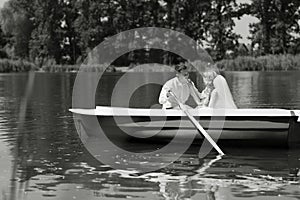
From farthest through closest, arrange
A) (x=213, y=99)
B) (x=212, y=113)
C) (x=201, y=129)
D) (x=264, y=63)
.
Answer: (x=264, y=63), (x=213, y=99), (x=201, y=129), (x=212, y=113)

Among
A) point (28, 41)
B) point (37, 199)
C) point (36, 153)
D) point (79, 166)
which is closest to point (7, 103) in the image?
point (36, 153)

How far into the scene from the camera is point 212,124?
40.5ft

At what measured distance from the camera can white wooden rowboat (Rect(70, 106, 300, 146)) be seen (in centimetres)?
1223

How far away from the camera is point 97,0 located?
8275 centimetres

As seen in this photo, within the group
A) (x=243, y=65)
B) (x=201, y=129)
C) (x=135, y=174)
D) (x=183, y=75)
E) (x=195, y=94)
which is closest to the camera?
(x=135, y=174)

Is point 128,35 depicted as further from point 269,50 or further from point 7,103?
point 7,103

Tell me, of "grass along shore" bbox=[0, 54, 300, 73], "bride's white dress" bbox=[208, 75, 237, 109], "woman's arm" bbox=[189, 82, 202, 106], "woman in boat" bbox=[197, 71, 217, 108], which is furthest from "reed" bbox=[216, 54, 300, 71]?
"bride's white dress" bbox=[208, 75, 237, 109]

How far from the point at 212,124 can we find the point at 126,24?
72.1m

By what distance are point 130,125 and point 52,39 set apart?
74.5 m

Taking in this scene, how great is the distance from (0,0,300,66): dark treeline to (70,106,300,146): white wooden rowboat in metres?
60.5

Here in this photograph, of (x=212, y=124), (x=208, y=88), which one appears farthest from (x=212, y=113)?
(x=208, y=88)

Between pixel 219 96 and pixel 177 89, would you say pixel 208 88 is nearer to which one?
pixel 219 96

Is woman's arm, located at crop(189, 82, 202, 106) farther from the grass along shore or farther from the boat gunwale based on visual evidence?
the grass along shore

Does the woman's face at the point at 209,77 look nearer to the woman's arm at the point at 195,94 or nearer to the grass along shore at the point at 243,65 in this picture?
the woman's arm at the point at 195,94
